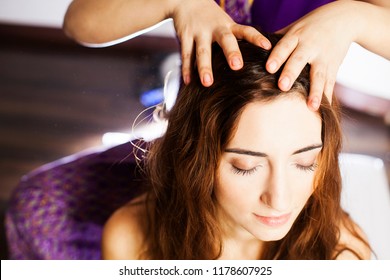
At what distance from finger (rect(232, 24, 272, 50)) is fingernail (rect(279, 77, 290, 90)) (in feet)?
0.19

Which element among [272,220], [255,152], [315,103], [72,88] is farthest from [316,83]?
[72,88]

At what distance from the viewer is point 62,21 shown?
970mm

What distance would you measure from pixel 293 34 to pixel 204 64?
0.43ft

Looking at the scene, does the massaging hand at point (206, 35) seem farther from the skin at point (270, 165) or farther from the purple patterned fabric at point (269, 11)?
the purple patterned fabric at point (269, 11)

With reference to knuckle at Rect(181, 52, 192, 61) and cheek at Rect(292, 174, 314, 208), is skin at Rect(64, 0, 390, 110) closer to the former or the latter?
knuckle at Rect(181, 52, 192, 61)

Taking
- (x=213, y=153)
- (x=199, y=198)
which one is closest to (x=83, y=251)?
(x=199, y=198)

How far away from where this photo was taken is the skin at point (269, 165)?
0.66m

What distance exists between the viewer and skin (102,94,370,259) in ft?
2.16

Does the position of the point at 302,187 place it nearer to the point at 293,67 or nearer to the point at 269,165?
the point at 269,165

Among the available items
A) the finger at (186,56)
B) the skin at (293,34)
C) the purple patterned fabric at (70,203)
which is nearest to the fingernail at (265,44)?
the skin at (293,34)

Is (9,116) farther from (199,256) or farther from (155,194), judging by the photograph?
(199,256)

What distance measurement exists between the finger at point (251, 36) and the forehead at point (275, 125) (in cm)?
8

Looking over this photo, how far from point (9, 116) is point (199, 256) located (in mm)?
510

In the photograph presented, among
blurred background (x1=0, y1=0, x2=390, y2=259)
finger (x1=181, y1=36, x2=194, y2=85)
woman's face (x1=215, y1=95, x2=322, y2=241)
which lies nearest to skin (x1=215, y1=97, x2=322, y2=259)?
woman's face (x1=215, y1=95, x2=322, y2=241)
